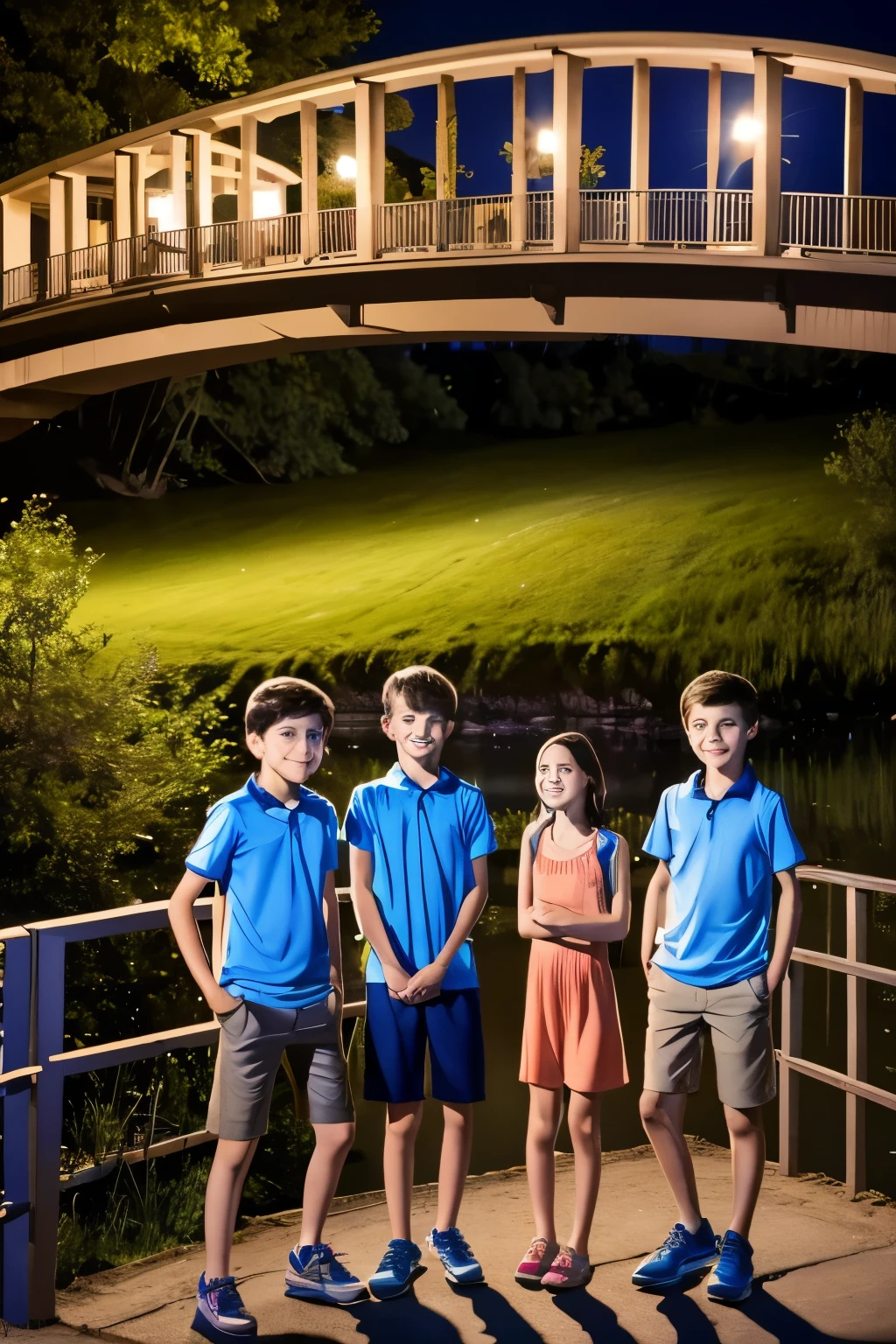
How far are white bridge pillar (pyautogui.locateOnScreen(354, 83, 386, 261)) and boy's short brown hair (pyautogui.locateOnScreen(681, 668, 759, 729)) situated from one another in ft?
35.4

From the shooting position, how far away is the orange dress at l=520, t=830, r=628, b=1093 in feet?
11.5

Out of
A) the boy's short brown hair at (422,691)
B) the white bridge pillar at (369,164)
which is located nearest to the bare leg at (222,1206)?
the boy's short brown hair at (422,691)

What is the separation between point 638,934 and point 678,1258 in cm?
1302

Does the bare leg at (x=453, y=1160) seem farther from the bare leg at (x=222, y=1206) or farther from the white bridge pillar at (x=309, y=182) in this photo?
the white bridge pillar at (x=309, y=182)

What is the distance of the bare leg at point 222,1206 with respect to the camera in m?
3.28

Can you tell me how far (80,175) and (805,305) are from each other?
10.0 m

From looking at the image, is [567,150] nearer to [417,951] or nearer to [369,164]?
[369,164]

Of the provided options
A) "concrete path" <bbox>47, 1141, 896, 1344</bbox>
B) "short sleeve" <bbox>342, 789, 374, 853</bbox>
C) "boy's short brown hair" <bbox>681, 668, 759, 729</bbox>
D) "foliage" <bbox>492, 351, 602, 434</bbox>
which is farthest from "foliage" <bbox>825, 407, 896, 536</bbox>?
"short sleeve" <bbox>342, 789, 374, 853</bbox>

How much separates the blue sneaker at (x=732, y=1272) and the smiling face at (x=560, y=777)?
1.07 metres

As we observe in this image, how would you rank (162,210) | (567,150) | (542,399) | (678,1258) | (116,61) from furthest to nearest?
(542,399) → (116,61) → (162,210) → (567,150) → (678,1258)

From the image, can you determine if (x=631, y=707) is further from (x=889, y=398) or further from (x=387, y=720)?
(x=387, y=720)

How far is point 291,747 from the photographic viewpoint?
3381mm

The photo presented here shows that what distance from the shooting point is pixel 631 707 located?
71.7 feet

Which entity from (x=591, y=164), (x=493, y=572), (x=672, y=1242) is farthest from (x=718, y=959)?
(x=591, y=164)
